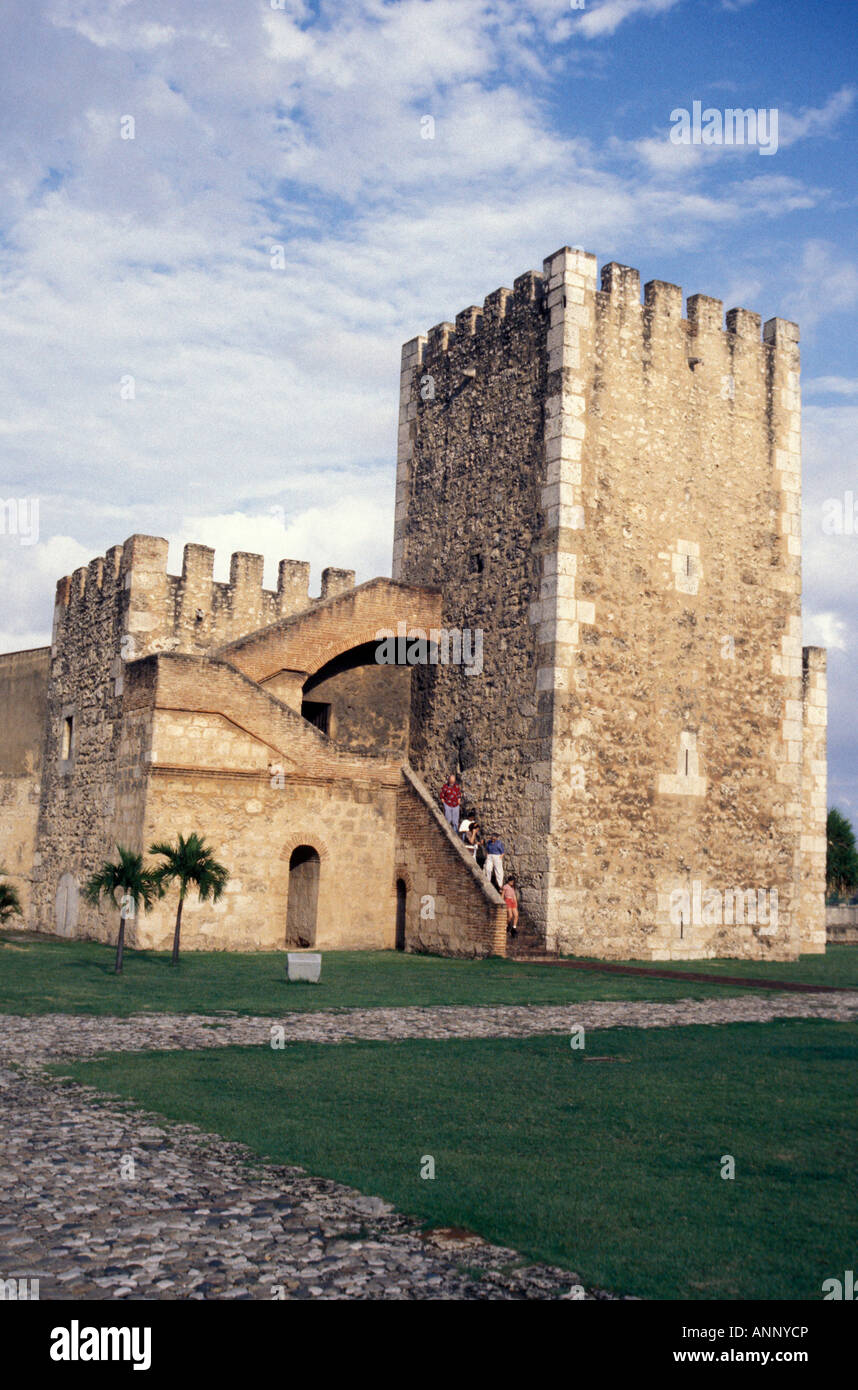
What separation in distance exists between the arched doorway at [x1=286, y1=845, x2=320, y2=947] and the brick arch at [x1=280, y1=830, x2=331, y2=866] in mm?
133

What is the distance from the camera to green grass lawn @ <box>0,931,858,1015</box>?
12.2 metres

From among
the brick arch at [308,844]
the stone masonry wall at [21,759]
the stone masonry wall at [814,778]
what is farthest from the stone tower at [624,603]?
the stone masonry wall at [21,759]

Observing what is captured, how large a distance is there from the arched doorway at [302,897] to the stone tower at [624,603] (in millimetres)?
3195

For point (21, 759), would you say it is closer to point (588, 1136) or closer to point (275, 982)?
point (275, 982)

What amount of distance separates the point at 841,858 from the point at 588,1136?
38.6m

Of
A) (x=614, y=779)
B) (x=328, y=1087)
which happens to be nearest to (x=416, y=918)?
(x=614, y=779)

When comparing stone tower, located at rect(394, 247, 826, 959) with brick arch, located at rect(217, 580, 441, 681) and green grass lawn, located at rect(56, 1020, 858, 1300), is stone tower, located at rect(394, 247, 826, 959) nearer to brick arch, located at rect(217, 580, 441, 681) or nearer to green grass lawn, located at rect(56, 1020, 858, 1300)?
brick arch, located at rect(217, 580, 441, 681)

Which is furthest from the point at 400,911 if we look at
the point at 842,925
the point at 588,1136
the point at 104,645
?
the point at 842,925

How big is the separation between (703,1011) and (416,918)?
27.2ft

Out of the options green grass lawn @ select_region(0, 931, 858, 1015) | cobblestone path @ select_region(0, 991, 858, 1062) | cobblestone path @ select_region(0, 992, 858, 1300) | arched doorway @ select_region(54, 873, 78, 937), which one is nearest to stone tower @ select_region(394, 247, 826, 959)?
green grass lawn @ select_region(0, 931, 858, 1015)

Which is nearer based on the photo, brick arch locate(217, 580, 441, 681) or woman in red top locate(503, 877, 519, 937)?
woman in red top locate(503, 877, 519, 937)
